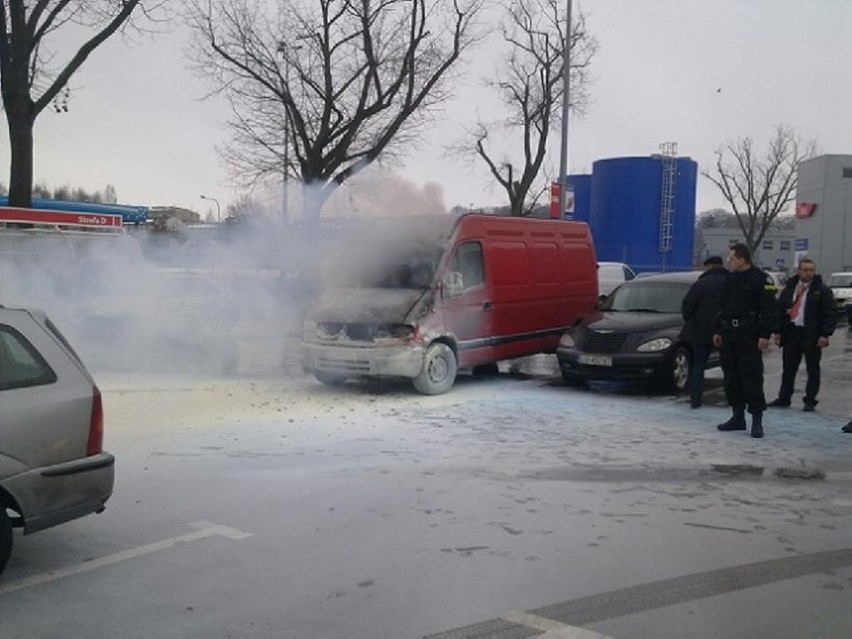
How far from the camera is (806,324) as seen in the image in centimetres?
915

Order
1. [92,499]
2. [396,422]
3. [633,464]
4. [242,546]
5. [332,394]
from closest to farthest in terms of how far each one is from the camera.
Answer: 1. [92,499]
2. [242,546]
3. [633,464]
4. [396,422]
5. [332,394]

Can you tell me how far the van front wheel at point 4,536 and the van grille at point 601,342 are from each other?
25.0ft

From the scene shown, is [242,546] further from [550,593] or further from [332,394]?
[332,394]

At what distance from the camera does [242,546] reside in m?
4.69

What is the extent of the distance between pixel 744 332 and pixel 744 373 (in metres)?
0.40

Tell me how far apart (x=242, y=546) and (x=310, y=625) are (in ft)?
3.76

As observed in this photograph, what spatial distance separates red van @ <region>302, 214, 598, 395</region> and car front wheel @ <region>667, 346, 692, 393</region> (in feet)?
7.07

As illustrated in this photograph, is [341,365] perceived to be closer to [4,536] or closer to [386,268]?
[386,268]

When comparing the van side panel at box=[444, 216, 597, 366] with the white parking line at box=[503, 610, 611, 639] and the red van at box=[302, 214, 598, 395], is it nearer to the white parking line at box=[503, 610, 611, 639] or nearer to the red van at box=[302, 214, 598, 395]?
the red van at box=[302, 214, 598, 395]

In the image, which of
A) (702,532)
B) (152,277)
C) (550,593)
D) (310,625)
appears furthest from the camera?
(152,277)

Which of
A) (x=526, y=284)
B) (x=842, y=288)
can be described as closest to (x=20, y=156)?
(x=526, y=284)

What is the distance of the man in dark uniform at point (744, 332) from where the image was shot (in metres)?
7.72

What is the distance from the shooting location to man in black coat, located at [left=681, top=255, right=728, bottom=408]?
918 cm

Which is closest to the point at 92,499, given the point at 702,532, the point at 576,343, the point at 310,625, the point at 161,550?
the point at 161,550
